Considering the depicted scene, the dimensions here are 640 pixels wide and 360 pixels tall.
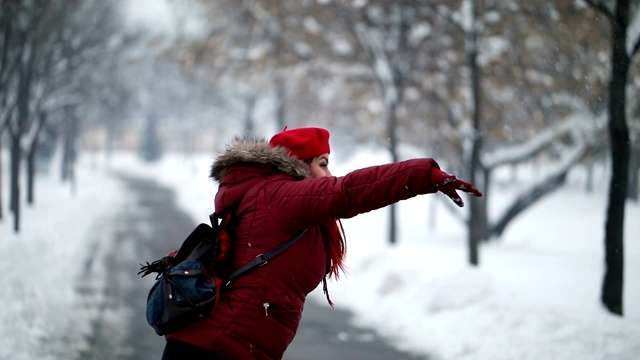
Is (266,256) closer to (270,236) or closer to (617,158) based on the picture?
(270,236)

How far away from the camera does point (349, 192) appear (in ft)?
8.29

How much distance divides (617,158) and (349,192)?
550cm

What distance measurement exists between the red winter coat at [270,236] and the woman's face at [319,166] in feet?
0.35

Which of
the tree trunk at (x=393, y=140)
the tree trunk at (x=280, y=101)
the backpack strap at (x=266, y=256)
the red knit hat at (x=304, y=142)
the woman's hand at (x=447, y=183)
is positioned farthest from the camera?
the tree trunk at (x=280, y=101)

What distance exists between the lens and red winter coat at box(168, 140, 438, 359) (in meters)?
2.57

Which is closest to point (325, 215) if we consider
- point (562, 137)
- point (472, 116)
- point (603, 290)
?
point (603, 290)

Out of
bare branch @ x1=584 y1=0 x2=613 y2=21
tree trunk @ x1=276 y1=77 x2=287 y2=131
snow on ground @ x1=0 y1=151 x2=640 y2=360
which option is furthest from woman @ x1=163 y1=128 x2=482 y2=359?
tree trunk @ x1=276 y1=77 x2=287 y2=131

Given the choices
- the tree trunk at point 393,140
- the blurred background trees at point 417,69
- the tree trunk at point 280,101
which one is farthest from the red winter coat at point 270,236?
the tree trunk at point 280,101

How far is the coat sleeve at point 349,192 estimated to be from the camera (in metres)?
2.45

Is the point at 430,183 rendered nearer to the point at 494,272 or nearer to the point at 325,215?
the point at 325,215

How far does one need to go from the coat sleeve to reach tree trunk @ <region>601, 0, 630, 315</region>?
535 centimetres

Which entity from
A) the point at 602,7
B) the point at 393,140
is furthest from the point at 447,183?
the point at 393,140

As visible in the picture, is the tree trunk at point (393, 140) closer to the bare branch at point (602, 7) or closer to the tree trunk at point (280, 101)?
the tree trunk at point (280, 101)

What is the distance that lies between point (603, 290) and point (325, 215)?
5765 mm
